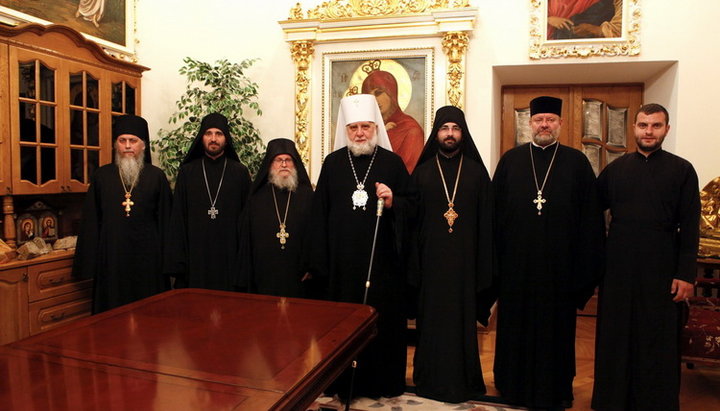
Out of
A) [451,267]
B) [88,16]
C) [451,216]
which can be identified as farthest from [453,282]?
[88,16]

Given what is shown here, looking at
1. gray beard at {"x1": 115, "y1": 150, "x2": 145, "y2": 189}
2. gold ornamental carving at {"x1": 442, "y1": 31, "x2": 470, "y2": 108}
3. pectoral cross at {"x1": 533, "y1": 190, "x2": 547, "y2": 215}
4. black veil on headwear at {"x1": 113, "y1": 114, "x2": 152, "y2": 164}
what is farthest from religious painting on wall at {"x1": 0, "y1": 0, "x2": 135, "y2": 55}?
pectoral cross at {"x1": 533, "y1": 190, "x2": 547, "y2": 215}

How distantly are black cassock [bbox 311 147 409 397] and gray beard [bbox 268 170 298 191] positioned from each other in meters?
0.30

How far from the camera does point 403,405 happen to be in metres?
3.43

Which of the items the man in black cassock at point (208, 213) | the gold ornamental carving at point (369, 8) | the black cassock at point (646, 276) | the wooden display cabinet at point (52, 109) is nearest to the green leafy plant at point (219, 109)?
the wooden display cabinet at point (52, 109)

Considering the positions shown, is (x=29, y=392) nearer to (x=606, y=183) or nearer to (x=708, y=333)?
(x=606, y=183)

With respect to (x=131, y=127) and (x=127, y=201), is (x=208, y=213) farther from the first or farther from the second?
(x=131, y=127)

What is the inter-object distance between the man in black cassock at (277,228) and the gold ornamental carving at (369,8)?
7.04ft

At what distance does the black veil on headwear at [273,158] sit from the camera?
3.79 metres

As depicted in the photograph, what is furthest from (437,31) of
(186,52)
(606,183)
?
(186,52)

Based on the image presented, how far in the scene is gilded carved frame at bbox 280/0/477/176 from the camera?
5070mm

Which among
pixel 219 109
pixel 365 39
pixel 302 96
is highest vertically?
pixel 365 39

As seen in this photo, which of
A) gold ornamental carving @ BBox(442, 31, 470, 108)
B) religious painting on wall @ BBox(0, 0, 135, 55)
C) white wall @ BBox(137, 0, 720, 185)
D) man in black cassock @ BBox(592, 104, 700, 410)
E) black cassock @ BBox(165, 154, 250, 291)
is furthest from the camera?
gold ornamental carving @ BBox(442, 31, 470, 108)

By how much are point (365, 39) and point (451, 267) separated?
2851 mm

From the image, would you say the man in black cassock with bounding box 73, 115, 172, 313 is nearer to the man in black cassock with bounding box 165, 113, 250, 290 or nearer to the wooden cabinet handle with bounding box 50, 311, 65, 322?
the man in black cassock with bounding box 165, 113, 250, 290
